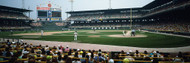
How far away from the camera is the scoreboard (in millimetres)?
74650

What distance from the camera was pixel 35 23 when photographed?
3199 inches

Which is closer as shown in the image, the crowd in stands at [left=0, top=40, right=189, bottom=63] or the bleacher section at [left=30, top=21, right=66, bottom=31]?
the crowd in stands at [left=0, top=40, right=189, bottom=63]

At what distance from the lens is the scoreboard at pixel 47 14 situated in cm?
7465

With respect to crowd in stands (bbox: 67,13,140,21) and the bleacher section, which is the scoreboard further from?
crowd in stands (bbox: 67,13,140,21)

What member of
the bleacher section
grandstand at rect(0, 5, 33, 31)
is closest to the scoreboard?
the bleacher section

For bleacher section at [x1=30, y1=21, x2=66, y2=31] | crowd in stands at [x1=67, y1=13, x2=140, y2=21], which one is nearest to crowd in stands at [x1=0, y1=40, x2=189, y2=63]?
crowd in stands at [x1=67, y1=13, x2=140, y2=21]

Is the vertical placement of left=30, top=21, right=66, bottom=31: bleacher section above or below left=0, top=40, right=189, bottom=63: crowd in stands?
above

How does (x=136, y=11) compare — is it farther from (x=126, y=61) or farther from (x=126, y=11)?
(x=126, y=61)

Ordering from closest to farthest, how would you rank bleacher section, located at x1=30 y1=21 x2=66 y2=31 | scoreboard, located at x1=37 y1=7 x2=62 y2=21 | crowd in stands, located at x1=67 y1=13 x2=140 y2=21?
crowd in stands, located at x1=67 y1=13 x2=140 y2=21 < scoreboard, located at x1=37 y1=7 x2=62 y2=21 < bleacher section, located at x1=30 y1=21 x2=66 y2=31

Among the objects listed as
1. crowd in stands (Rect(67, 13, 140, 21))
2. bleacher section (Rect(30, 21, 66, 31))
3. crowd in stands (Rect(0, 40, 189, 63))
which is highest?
crowd in stands (Rect(67, 13, 140, 21))

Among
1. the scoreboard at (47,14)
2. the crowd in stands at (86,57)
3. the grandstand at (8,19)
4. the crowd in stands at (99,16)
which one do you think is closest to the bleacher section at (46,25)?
the scoreboard at (47,14)

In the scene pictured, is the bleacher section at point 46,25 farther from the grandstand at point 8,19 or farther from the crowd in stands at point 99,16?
the crowd in stands at point 99,16

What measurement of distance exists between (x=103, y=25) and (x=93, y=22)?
955 cm

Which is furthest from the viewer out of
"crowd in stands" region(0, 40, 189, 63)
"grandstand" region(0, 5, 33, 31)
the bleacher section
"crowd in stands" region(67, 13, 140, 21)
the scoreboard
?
the bleacher section
